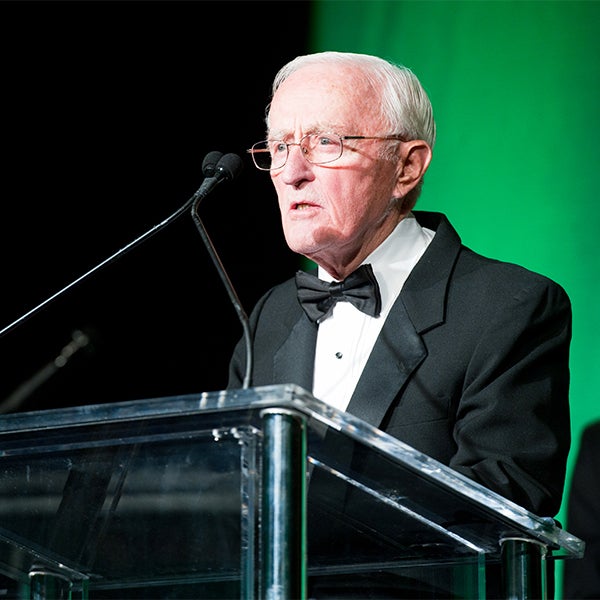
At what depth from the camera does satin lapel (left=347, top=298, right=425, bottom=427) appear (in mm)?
2020

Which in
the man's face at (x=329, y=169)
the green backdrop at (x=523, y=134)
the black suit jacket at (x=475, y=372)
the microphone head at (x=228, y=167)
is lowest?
the black suit jacket at (x=475, y=372)

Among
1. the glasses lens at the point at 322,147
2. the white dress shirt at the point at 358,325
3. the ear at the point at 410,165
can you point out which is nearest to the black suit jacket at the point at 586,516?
the white dress shirt at the point at 358,325

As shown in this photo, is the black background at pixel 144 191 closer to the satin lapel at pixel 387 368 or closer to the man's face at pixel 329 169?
the man's face at pixel 329 169

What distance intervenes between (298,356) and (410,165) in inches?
19.2

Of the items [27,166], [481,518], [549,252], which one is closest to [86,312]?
[27,166]

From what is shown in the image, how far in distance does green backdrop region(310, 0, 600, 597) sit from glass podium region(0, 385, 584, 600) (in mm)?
1643

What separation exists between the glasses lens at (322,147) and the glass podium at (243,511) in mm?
976

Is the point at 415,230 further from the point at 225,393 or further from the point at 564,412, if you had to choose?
the point at 225,393

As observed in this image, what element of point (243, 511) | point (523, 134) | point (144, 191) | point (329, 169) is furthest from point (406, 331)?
point (144, 191)

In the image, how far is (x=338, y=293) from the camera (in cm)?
229

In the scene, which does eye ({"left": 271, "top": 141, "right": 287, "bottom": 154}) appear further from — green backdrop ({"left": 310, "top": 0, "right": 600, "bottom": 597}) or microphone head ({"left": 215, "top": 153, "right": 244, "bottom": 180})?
green backdrop ({"left": 310, "top": 0, "right": 600, "bottom": 597})

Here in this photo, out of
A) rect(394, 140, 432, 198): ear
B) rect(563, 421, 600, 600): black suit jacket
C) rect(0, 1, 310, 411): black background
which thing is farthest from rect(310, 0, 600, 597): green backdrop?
rect(394, 140, 432, 198): ear

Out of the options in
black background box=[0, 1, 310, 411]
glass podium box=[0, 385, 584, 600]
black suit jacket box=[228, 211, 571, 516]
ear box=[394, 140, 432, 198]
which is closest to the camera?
glass podium box=[0, 385, 584, 600]

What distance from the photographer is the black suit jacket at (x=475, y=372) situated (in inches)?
73.0
